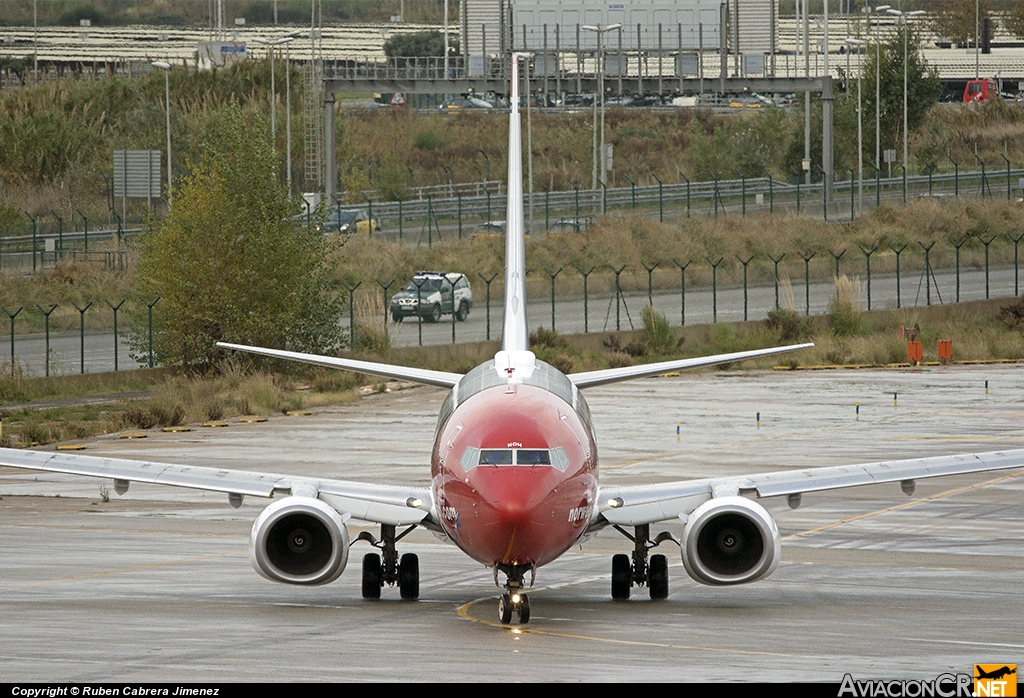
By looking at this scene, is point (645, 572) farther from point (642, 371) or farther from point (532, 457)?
point (532, 457)

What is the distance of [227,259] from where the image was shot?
53.0 metres

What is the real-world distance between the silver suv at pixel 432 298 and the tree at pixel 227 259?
49.2 feet

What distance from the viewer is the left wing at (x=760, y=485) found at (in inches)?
794

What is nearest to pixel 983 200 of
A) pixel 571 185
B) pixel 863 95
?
pixel 863 95

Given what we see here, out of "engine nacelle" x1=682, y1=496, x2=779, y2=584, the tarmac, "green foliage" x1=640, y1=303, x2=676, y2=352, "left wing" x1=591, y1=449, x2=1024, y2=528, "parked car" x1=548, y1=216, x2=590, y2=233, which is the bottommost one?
the tarmac

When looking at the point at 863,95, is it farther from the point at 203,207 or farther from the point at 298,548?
the point at 298,548

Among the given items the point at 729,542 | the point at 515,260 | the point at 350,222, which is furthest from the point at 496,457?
the point at 350,222

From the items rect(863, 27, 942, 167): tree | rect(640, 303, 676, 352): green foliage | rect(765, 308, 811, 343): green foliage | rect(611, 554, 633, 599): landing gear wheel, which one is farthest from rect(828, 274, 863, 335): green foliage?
rect(863, 27, 942, 167): tree

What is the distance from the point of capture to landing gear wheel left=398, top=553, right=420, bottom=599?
21.1 m

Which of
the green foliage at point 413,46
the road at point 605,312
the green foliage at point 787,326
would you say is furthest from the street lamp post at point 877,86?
the green foliage at point 413,46

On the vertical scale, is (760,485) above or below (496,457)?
below

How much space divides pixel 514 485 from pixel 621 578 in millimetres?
4203

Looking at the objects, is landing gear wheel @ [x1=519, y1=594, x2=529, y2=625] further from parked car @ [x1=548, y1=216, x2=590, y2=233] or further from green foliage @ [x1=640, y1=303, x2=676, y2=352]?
parked car @ [x1=548, y1=216, x2=590, y2=233]

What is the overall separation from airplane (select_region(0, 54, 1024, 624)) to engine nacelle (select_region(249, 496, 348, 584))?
19 millimetres
